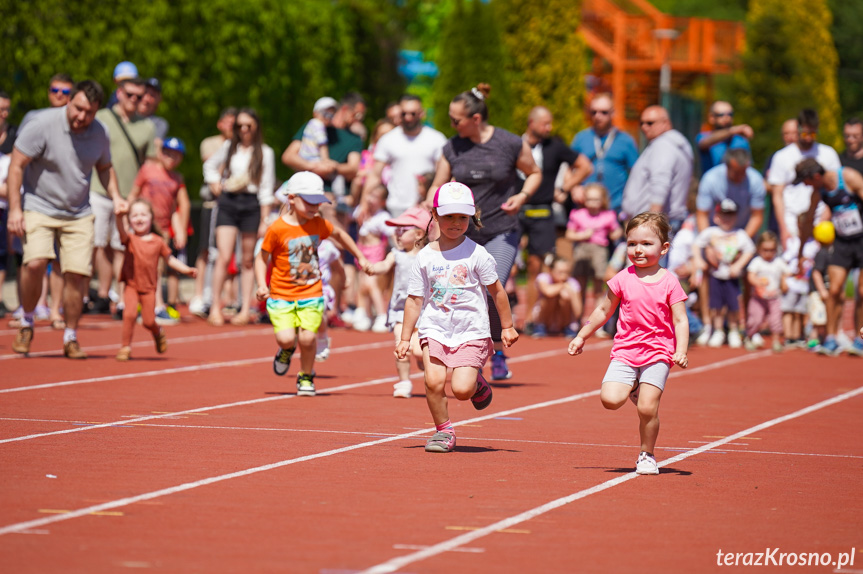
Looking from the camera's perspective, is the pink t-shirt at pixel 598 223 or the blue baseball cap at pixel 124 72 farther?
the pink t-shirt at pixel 598 223

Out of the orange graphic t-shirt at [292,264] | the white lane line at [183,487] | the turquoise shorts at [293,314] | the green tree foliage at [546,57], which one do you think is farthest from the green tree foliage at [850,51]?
the white lane line at [183,487]

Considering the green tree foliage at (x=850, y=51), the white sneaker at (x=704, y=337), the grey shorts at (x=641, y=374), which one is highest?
the green tree foliage at (x=850, y=51)

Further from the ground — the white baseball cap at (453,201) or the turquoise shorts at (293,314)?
the white baseball cap at (453,201)

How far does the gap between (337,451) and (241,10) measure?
35626 mm

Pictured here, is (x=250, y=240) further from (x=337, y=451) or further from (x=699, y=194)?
(x=337, y=451)

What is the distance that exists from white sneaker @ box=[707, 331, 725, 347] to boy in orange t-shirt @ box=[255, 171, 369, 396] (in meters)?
7.07

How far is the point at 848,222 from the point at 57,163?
26.6ft

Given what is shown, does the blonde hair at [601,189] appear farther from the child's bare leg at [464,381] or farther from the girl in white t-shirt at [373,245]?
the child's bare leg at [464,381]

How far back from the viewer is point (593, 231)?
18.3m

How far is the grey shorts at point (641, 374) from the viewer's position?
8.34m

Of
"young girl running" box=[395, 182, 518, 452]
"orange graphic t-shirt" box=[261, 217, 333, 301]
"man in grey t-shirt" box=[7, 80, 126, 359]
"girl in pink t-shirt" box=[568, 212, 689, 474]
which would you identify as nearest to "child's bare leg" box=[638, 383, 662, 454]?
"girl in pink t-shirt" box=[568, 212, 689, 474]

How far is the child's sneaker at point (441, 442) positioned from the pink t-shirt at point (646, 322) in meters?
1.13

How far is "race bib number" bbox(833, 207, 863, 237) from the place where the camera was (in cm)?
1570

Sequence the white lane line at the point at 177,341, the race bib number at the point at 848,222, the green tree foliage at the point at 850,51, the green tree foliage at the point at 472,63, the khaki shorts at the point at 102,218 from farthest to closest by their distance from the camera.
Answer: the green tree foliage at the point at 850,51 < the green tree foliage at the point at 472,63 < the khaki shorts at the point at 102,218 < the race bib number at the point at 848,222 < the white lane line at the point at 177,341
